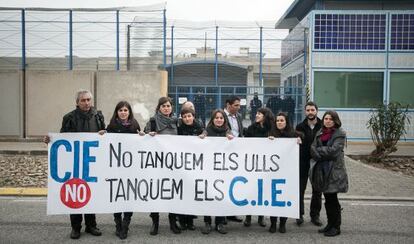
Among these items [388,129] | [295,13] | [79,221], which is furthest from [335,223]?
[295,13]

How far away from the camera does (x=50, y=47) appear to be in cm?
1709

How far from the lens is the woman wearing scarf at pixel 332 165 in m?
6.38

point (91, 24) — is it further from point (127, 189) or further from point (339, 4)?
point (127, 189)

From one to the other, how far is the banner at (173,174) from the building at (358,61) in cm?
1146

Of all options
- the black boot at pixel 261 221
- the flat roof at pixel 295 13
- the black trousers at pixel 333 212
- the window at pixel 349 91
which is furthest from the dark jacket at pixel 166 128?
the flat roof at pixel 295 13

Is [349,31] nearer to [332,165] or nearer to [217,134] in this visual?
[332,165]

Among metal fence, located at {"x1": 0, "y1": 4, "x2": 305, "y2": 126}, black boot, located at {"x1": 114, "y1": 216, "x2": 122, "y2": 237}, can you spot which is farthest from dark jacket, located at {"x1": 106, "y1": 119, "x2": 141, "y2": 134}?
metal fence, located at {"x1": 0, "y1": 4, "x2": 305, "y2": 126}

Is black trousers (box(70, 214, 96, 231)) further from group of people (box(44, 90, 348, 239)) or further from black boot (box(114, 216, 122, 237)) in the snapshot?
black boot (box(114, 216, 122, 237))

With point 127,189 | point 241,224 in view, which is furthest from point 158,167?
point 241,224

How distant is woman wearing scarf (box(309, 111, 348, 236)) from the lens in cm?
638

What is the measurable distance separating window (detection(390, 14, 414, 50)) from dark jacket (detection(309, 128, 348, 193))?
41.5ft

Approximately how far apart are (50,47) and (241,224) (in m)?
12.4

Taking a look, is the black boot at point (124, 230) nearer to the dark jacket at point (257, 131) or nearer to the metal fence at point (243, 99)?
the dark jacket at point (257, 131)

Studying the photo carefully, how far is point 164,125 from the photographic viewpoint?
6.63 m
